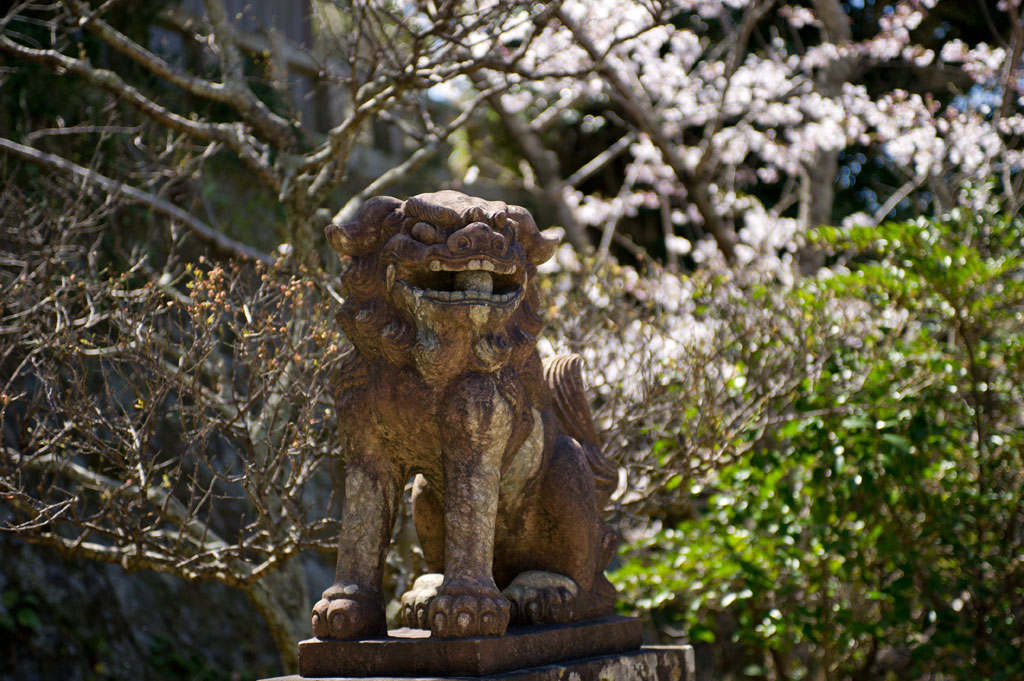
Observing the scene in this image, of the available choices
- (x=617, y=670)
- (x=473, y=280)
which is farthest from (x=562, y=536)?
(x=473, y=280)

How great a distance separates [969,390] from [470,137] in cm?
853

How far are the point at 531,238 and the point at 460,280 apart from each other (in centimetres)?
35

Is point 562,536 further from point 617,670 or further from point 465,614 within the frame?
point 465,614

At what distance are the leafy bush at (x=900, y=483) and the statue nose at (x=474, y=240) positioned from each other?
2.85 meters

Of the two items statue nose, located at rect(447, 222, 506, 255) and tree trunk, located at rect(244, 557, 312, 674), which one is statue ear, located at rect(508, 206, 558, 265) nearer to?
statue nose, located at rect(447, 222, 506, 255)

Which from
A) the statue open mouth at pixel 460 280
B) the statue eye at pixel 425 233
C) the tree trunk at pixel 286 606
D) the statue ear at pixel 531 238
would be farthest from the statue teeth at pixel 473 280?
the tree trunk at pixel 286 606

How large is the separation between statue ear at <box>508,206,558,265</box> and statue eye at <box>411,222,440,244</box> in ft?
0.97

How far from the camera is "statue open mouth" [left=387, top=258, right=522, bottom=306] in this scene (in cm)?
288

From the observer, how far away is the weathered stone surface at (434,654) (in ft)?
8.60

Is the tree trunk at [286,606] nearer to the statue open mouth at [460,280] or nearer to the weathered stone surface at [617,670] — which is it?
the weathered stone surface at [617,670]

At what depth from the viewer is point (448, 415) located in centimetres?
290

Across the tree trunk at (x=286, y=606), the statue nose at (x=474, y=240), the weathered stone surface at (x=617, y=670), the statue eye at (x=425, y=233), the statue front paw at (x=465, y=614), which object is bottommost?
the weathered stone surface at (x=617, y=670)

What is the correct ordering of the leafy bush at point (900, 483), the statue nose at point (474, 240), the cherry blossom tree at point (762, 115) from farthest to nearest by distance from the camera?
the cherry blossom tree at point (762, 115)
the leafy bush at point (900, 483)
the statue nose at point (474, 240)

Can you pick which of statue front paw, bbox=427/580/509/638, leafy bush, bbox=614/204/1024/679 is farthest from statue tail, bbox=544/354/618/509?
leafy bush, bbox=614/204/1024/679
